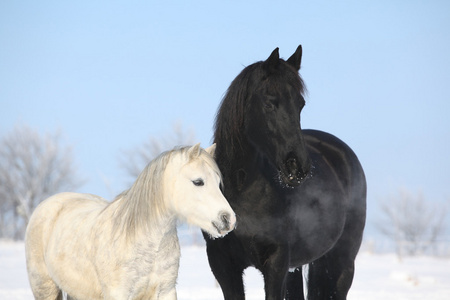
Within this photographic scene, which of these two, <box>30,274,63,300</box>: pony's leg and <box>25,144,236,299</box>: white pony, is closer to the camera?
<box>25,144,236,299</box>: white pony

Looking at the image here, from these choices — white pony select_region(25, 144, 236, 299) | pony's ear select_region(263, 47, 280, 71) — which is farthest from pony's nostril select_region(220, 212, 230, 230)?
pony's ear select_region(263, 47, 280, 71)

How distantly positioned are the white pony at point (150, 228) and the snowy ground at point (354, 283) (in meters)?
4.94

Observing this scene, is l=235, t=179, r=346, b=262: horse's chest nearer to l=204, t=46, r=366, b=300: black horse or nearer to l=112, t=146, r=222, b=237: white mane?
l=204, t=46, r=366, b=300: black horse

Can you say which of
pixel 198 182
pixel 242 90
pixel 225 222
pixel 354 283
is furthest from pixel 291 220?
pixel 354 283

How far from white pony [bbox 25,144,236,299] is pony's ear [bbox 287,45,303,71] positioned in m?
1.02

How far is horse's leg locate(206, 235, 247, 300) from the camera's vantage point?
4.32 metres

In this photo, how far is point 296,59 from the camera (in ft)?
14.8

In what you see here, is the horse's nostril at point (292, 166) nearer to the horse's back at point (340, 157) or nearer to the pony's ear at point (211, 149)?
the pony's ear at point (211, 149)

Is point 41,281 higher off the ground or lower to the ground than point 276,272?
lower

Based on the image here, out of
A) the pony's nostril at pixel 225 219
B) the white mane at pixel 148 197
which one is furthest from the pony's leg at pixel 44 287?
the pony's nostril at pixel 225 219

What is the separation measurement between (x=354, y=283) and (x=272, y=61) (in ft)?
28.7

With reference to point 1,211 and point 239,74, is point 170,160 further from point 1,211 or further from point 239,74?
point 1,211

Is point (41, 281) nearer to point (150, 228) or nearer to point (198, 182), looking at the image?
point (150, 228)

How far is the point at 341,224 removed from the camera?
528 centimetres
